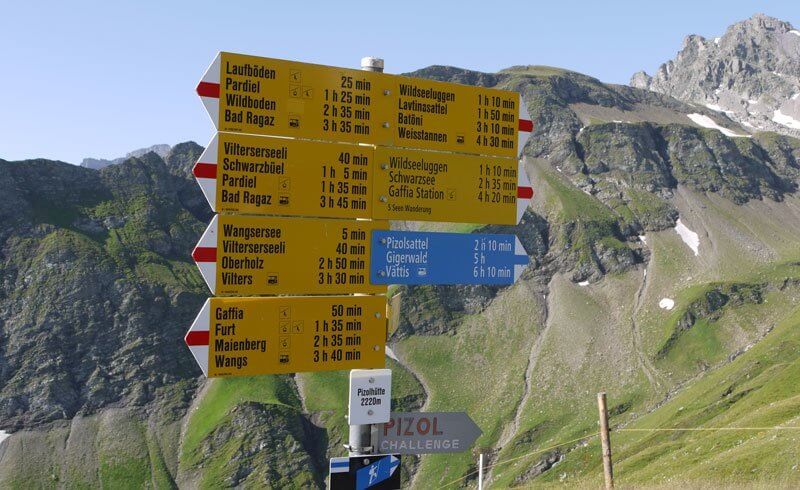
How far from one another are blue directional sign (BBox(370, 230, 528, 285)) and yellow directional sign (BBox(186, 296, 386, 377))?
57 centimetres

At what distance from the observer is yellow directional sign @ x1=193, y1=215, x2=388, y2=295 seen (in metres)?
10.1

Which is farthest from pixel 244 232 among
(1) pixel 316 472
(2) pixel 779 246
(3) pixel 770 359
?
(2) pixel 779 246

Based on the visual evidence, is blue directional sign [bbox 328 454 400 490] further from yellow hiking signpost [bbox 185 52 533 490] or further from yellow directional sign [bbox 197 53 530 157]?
yellow directional sign [bbox 197 53 530 157]

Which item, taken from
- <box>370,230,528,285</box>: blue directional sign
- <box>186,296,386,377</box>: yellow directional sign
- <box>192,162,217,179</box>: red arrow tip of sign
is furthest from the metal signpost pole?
<box>192,162,217,179</box>: red arrow tip of sign

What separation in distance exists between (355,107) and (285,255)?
2466mm

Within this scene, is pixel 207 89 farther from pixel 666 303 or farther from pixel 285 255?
pixel 666 303

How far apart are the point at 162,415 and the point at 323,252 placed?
14321cm

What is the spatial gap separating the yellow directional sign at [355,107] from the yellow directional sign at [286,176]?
20cm

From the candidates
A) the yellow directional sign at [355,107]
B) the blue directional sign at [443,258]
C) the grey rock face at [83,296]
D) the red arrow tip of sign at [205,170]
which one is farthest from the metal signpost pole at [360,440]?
the grey rock face at [83,296]

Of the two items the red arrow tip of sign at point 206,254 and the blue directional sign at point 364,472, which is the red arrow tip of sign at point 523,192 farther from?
the red arrow tip of sign at point 206,254

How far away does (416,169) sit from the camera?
11.3 meters

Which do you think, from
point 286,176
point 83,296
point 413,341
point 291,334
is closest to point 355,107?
point 286,176

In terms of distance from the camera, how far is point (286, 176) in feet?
34.3

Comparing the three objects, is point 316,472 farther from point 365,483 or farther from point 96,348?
point 365,483
